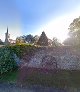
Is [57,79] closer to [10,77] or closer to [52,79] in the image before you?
[52,79]

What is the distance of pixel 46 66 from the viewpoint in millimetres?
14375

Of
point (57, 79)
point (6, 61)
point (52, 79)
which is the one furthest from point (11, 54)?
point (57, 79)

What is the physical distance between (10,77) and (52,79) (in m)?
2.88

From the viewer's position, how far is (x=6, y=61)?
563 inches

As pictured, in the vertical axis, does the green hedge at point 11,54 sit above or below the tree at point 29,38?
below

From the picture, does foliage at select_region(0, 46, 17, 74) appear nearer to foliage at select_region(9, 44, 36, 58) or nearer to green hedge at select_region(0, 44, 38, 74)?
green hedge at select_region(0, 44, 38, 74)

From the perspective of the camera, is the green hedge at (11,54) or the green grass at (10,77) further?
the green hedge at (11,54)

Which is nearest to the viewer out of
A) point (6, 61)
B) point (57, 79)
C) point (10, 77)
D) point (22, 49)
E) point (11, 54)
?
point (57, 79)

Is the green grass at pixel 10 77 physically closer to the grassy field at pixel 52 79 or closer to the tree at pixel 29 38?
the grassy field at pixel 52 79

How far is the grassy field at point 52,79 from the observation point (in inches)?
449

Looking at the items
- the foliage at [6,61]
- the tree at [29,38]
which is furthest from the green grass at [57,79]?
the tree at [29,38]

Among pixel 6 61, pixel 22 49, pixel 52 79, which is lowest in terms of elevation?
pixel 52 79

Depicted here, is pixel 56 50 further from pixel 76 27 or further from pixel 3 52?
pixel 76 27

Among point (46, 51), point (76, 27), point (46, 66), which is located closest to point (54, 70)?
point (46, 66)
